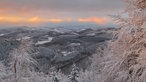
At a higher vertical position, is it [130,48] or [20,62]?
[130,48]

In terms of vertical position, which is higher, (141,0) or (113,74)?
(141,0)

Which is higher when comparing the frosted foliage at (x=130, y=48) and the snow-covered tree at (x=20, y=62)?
the frosted foliage at (x=130, y=48)

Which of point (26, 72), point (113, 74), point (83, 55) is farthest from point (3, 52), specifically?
point (113, 74)

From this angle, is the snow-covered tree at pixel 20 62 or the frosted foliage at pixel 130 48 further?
the snow-covered tree at pixel 20 62

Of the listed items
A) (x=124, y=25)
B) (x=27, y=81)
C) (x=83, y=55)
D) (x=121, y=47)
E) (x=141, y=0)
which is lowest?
(x=83, y=55)

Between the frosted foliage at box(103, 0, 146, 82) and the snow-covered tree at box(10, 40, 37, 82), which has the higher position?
the frosted foliage at box(103, 0, 146, 82)

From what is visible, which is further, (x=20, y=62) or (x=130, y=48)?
(x=20, y=62)

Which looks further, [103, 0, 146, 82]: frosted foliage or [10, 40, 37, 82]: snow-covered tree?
[10, 40, 37, 82]: snow-covered tree

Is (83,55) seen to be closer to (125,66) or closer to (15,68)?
(15,68)
